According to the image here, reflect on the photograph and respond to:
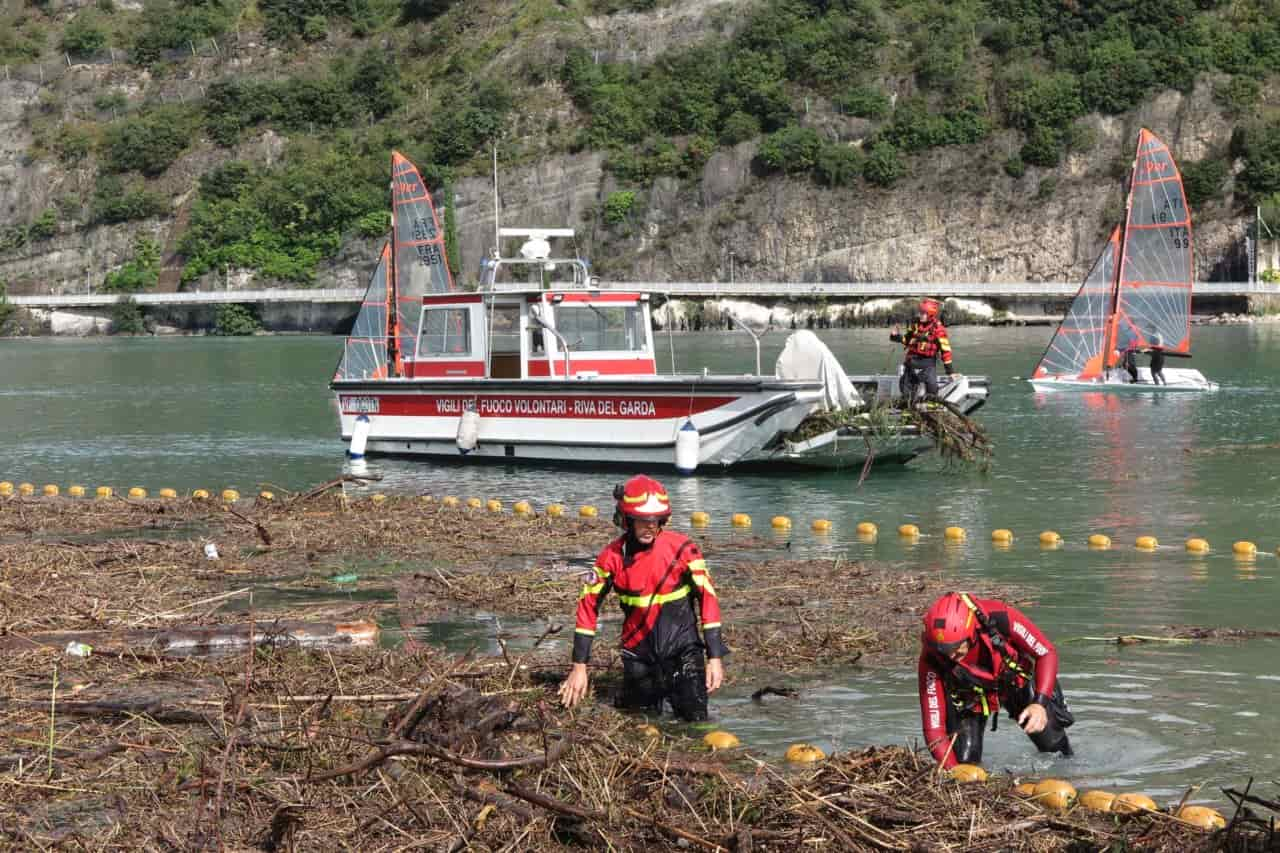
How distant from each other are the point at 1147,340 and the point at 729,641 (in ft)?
113

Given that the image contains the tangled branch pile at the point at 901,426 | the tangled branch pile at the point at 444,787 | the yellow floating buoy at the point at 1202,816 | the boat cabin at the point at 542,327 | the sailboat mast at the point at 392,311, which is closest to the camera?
the tangled branch pile at the point at 444,787

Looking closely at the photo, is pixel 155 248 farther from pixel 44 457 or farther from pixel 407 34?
pixel 44 457

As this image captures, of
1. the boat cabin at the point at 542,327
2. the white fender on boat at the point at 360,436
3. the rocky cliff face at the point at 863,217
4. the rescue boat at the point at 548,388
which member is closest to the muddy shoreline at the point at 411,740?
the rescue boat at the point at 548,388

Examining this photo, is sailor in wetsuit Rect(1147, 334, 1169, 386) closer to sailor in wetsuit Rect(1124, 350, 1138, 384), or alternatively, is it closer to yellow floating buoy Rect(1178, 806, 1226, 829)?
sailor in wetsuit Rect(1124, 350, 1138, 384)

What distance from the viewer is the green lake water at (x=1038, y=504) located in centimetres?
927

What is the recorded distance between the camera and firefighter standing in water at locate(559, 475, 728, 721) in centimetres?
837

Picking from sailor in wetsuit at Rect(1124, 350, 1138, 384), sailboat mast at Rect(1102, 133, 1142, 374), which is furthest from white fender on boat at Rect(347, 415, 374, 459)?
sailor in wetsuit at Rect(1124, 350, 1138, 384)

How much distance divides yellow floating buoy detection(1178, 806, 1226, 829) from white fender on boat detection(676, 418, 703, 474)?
1554cm

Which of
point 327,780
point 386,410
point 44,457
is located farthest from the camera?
point 44,457

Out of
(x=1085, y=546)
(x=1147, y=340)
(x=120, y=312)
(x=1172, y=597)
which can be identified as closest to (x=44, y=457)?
(x=1085, y=546)

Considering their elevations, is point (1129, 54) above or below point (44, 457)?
above

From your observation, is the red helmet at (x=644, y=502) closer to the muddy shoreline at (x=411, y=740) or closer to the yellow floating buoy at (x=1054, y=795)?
the muddy shoreline at (x=411, y=740)

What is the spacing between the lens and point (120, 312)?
116688mm

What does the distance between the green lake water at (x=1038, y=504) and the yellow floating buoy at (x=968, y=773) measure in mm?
1114
